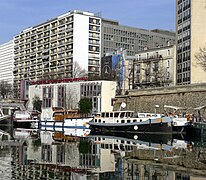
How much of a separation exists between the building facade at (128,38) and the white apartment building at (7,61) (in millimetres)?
49041

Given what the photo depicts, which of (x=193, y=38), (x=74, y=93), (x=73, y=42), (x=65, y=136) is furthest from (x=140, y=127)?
(x=73, y=42)

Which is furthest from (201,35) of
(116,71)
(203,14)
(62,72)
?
(62,72)

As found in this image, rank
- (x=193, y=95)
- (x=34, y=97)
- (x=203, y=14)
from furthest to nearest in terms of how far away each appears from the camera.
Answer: (x=34, y=97) < (x=203, y=14) < (x=193, y=95)

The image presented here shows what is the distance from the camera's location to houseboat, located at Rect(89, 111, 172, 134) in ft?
167

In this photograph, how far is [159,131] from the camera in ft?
167

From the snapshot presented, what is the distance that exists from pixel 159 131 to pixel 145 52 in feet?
178

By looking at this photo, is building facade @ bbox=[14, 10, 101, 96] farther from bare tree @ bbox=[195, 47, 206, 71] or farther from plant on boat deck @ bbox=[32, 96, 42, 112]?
bare tree @ bbox=[195, 47, 206, 71]

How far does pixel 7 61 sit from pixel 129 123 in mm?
127256

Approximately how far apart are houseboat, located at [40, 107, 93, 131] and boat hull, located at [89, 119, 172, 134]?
17.0 feet

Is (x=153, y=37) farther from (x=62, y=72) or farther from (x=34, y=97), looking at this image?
(x=34, y=97)

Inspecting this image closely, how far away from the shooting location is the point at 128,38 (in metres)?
140

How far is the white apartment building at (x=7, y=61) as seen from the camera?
167m

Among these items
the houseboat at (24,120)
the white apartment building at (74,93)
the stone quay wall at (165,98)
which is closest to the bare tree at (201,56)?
the stone quay wall at (165,98)

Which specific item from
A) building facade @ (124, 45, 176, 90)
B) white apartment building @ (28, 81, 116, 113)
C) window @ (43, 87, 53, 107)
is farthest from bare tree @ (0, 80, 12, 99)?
building facade @ (124, 45, 176, 90)
